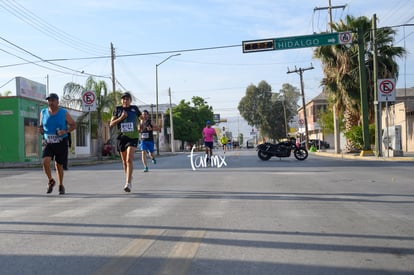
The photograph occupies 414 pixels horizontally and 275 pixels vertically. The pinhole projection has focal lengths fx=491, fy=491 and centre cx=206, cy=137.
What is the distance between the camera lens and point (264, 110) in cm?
8206

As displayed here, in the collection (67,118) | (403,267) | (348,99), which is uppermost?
(348,99)

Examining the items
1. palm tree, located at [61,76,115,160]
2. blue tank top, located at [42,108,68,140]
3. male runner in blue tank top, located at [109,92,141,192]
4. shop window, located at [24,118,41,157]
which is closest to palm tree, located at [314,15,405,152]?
palm tree, located at [61,76,115,160]

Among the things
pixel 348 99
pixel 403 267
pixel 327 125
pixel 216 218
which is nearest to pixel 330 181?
pixel 216 218

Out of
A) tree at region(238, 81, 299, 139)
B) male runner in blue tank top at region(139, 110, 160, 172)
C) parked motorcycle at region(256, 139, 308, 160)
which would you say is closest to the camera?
male runner in blue tank top at region(139, 110, 160, 172)

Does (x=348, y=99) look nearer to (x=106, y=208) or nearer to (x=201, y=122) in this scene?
(x=106, y=208)

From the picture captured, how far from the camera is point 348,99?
2864cm

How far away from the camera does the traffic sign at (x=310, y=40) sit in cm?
2377

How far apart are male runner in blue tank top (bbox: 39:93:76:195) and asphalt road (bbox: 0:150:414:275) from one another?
665mm

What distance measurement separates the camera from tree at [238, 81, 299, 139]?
82062mm

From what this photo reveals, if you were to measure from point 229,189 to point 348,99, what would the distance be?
67.7ft

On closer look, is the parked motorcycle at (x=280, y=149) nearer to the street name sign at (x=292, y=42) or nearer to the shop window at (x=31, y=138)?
the street name sign at (x=292, y=42)

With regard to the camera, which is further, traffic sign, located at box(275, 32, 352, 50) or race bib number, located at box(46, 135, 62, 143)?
traffic sign, located at box(275, 32, 352, 50)

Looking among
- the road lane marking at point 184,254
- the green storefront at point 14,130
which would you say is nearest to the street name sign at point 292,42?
the green storefront at point 14,130

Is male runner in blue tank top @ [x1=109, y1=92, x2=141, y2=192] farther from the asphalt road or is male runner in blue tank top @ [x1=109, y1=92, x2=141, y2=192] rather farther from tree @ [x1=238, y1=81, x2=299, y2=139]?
tree @ [x1=238, y1=81, x2=299, y2=139]
